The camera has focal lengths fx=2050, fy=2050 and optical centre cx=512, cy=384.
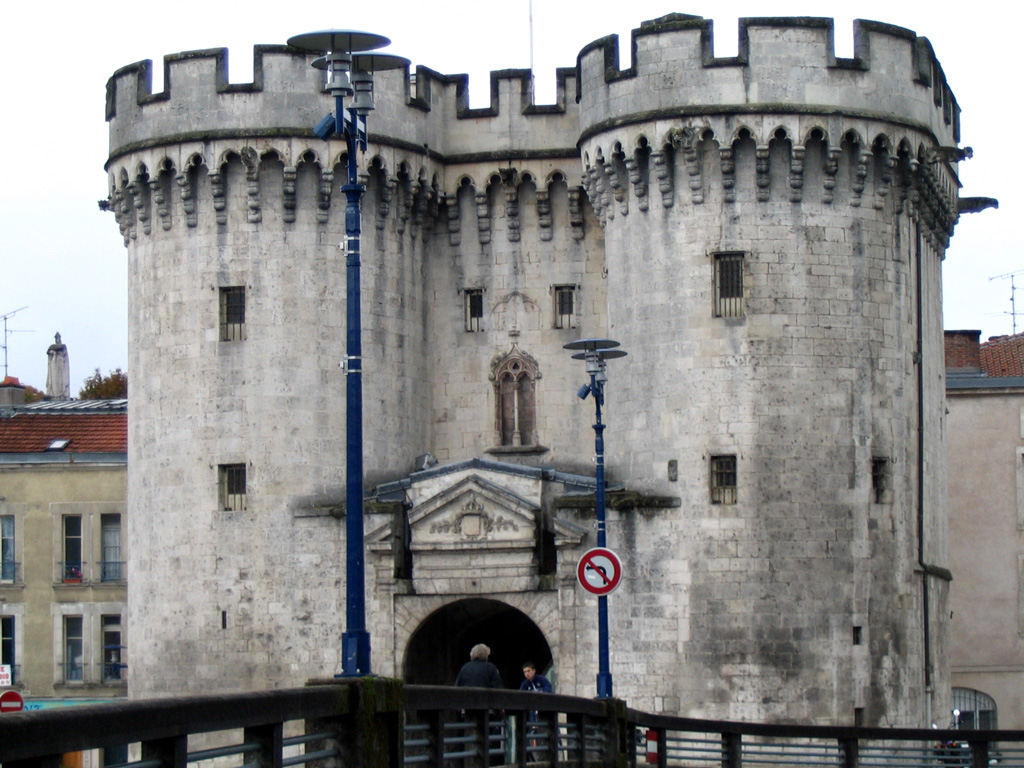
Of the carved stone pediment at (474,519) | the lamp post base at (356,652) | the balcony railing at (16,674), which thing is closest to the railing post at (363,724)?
the lamp post base at (356,652)

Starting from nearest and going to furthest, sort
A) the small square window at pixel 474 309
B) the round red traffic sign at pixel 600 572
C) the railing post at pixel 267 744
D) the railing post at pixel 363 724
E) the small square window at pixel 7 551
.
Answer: the railing post at pixel 267 744
the railing post at pixel 363 724
the round red traffic sign at pixel 600 572
the small square window at pixel 474 309
the small square window at pixel 7 551

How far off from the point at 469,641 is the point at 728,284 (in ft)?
29.7

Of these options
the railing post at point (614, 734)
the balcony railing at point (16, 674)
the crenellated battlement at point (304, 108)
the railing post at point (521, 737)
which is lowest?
the balcony railing at point (16, 674)

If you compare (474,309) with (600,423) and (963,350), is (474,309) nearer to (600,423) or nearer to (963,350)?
(600,423)

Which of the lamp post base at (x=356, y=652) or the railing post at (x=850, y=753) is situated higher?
the lamp post base at (x=356, y=652)

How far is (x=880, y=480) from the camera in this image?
3431cm

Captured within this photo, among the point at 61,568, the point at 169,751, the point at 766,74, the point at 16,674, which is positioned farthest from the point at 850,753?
the point at 16,674

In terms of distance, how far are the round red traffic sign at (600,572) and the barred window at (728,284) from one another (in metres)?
7.30

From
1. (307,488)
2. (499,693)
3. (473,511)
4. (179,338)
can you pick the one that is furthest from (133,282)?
(499,693)

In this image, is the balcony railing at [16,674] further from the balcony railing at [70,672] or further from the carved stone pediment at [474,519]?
the carved stone pediment at [474,519]

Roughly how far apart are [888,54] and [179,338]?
13250 mm

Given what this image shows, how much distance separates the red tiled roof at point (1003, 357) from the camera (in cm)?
5312

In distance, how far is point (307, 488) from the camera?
117 feet

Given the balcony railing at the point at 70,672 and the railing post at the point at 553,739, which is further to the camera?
the balcony railing at the point at 70,672
